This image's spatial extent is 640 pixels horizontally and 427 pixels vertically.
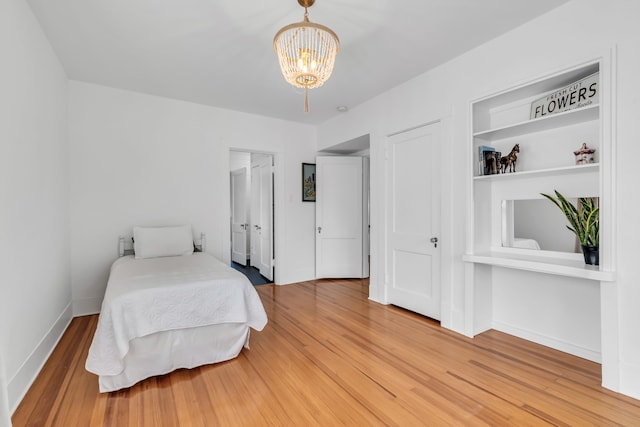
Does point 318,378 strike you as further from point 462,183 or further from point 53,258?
point 53,258

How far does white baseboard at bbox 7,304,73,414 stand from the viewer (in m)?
1.83

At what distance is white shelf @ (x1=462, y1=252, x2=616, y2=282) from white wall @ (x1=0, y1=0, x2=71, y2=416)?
322 cm

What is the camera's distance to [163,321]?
2125 mm

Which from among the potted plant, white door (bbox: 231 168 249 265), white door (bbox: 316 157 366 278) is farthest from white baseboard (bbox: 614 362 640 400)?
white door (bbox: 231 168 249 265)

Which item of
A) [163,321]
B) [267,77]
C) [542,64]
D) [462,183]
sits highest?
[267,77]

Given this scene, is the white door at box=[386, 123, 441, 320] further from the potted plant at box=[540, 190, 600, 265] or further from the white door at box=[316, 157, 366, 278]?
the white door at box=[316, 157, 366, 278]

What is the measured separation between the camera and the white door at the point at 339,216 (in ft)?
16.3

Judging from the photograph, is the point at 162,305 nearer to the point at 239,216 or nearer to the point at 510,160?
the point at 510,160

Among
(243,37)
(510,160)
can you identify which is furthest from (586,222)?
(243,37)

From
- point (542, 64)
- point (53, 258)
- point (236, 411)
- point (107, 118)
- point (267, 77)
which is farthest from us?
point (107, 118)

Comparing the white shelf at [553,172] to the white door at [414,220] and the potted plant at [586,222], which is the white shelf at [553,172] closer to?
the potted plant at [586,222]

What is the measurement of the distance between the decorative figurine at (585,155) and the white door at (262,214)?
3.81 meters

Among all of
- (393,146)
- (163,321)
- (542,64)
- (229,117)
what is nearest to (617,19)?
(542,64)

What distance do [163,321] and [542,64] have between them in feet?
11.1
